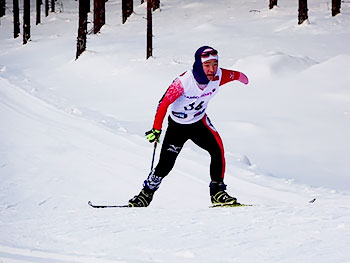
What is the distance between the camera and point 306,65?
14.4m

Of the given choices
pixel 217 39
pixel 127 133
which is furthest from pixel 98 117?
pixel 217 39

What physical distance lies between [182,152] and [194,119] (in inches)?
131

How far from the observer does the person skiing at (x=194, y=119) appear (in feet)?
19.3

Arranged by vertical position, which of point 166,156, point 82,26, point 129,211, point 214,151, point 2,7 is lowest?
point 2,7

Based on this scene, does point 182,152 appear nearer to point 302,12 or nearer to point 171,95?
point 171,95

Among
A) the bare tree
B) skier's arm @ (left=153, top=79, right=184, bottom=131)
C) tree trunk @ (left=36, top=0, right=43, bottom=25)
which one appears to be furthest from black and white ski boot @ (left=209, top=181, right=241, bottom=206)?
tree trunk @ (left=36, top=0, right=43, bottom=25)

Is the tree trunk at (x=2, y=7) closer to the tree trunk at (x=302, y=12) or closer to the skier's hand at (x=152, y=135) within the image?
the tree trunk at (x=302, y=12)

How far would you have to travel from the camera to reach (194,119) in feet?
20.4

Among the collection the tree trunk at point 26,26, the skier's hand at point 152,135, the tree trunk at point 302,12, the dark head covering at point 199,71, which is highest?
the dark head covering at point 199,71

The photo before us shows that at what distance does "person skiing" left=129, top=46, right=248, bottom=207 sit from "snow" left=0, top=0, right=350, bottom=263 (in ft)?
1.83

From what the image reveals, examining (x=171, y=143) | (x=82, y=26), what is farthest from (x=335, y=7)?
(x=171, y=143)

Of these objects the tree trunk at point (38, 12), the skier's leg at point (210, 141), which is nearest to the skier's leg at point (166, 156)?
the skier's leg at point (210, 141)

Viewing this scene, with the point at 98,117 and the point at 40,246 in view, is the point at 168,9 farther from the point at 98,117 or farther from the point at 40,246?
the point at 40,246

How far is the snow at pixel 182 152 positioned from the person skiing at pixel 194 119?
0.56 meters
